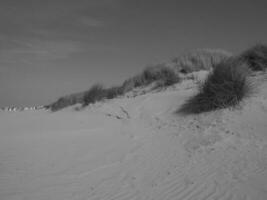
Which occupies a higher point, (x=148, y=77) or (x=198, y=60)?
(x=198, y=60)

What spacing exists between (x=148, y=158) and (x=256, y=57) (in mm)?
6813

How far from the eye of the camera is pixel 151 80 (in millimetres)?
13578

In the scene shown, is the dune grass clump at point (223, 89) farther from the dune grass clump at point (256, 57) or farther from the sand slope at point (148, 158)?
the dune grass clump at point (256, 57)

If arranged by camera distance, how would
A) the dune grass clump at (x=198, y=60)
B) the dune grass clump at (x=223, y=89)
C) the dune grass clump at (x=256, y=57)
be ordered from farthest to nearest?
the dune grass clump at (x=198, y=60) < the dune grass clump at (x=256, y=57) < the dune grass clump at (x=223, y=89)

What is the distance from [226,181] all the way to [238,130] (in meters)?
1.98

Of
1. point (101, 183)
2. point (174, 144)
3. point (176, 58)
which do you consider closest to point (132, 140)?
point (174, 144)

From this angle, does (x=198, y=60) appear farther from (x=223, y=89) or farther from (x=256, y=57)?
(x=223, y=89)

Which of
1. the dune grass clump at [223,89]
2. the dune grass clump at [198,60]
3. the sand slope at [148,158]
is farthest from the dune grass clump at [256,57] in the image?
the dune grass clump at [198,60]

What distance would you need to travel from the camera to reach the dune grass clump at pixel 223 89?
19.8 feet

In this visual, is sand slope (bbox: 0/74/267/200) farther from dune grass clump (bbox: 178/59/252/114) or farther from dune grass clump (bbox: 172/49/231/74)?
dune grass clump (bbox: 172/49/231/74)

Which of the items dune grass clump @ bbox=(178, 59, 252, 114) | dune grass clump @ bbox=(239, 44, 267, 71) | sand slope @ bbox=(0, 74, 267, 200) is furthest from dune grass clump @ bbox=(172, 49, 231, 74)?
dune grass clump @ bbox=(178, 59, 252, 114)

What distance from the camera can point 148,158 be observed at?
15.4 feet

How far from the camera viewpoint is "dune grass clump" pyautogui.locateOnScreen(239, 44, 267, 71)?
8398 millimetres

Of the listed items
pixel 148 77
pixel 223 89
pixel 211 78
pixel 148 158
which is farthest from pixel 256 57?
pixel 148 158
